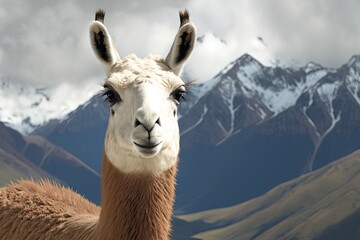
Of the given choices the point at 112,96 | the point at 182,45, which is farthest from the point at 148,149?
the point at 182,45

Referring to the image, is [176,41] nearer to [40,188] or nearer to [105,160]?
[105,160]

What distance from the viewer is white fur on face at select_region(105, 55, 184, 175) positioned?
41.3 feet

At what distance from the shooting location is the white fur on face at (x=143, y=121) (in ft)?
41.3

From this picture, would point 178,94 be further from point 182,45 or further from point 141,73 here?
point 182,45

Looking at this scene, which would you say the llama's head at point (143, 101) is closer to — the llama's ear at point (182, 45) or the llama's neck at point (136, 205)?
the llama's ear at point (182, 45)

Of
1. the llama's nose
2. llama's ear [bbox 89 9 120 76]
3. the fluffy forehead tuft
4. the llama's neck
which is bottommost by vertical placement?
the llama's neck

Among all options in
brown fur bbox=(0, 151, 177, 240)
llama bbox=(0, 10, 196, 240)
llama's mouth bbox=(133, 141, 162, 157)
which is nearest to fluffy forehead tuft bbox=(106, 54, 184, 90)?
llama bbox=(0, 10, 196, 240)

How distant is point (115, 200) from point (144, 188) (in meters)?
0.74

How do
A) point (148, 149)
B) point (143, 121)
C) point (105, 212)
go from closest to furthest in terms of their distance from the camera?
point (148, 149) < point (143, 121) < point (105, 212)

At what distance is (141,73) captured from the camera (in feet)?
47.5

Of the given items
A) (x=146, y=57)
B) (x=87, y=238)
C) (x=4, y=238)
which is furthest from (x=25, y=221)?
(x=146, y=57)

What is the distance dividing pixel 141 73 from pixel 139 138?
250 cm

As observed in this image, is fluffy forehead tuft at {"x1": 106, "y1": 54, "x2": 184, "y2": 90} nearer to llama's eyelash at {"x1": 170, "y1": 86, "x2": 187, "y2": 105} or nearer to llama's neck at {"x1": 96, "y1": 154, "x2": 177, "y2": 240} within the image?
llama's eyelash at {"x1": 170, "y1": 86, "x2": 187, "y2": 105}

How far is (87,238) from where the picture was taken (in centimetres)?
1513
